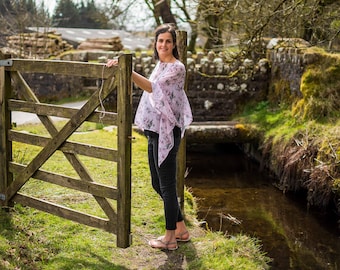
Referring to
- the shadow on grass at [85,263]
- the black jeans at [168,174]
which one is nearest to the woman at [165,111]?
the black jeans at [168,174]

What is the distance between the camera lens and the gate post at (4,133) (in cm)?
544

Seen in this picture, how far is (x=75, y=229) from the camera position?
540cm

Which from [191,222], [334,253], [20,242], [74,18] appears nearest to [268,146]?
[334,253]

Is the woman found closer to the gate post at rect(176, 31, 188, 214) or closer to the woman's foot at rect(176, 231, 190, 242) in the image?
the woman's foot at rect(176, 231, 190, 242)

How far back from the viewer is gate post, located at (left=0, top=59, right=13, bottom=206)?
5441 millimetres

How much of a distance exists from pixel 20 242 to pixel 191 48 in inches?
599

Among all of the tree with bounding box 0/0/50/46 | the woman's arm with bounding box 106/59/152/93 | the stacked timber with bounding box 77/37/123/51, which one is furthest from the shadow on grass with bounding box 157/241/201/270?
the stacked timber with bounding box 77/37/123/51

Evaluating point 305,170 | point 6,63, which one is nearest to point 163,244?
point 6,63

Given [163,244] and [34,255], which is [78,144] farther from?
[163,244]

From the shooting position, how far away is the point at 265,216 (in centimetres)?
780

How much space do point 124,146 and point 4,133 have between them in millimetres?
1782

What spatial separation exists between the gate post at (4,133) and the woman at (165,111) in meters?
1.63

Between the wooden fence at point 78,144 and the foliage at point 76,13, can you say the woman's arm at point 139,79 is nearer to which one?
the wooden fence at point 78,144

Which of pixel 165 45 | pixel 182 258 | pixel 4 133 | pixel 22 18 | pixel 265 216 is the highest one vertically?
pixel 22 18
